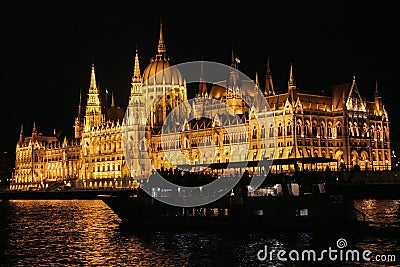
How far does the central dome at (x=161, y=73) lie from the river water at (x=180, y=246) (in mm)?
109231

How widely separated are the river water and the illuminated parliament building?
6660 centimetres

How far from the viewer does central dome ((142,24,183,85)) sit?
16638cm

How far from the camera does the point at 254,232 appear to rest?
5116cm

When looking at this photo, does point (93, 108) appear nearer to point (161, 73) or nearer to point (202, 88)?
point (161, 73)

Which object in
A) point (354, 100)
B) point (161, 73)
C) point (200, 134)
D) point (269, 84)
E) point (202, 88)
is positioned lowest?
point (200, 134)

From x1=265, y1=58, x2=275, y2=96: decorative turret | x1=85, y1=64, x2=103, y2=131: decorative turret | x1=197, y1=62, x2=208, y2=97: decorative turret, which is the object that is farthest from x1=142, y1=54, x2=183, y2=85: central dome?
x1=265, y1=58, x2=275, y2=96: decorative turret

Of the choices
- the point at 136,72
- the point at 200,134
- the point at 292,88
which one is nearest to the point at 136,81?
the point at 136,72

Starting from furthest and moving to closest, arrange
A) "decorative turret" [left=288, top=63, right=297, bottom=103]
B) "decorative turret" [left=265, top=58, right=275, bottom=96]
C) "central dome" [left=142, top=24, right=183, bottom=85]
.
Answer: "central dome" [left=142, top=24, right=183, bottom=85] → "decorative turret" [left=265, top=58, right=275, bottom=96] → "decorative turret" [left=288, top=63, right=297, bottom=103]

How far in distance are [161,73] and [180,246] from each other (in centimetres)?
12407

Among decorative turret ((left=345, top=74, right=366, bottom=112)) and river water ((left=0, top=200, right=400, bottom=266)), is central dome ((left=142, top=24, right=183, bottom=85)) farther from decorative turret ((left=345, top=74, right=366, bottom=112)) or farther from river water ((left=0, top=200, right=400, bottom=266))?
river water ((left=0, top=200, right=400, bottom=266))

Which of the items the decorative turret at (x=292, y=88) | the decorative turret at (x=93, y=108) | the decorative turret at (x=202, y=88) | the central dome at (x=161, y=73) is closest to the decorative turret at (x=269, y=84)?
the decorative turret at (x=292, y=88)

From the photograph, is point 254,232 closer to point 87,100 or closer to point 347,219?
point 347,219

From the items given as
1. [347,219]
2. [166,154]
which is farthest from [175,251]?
[166,154]

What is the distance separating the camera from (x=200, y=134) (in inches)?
5694
